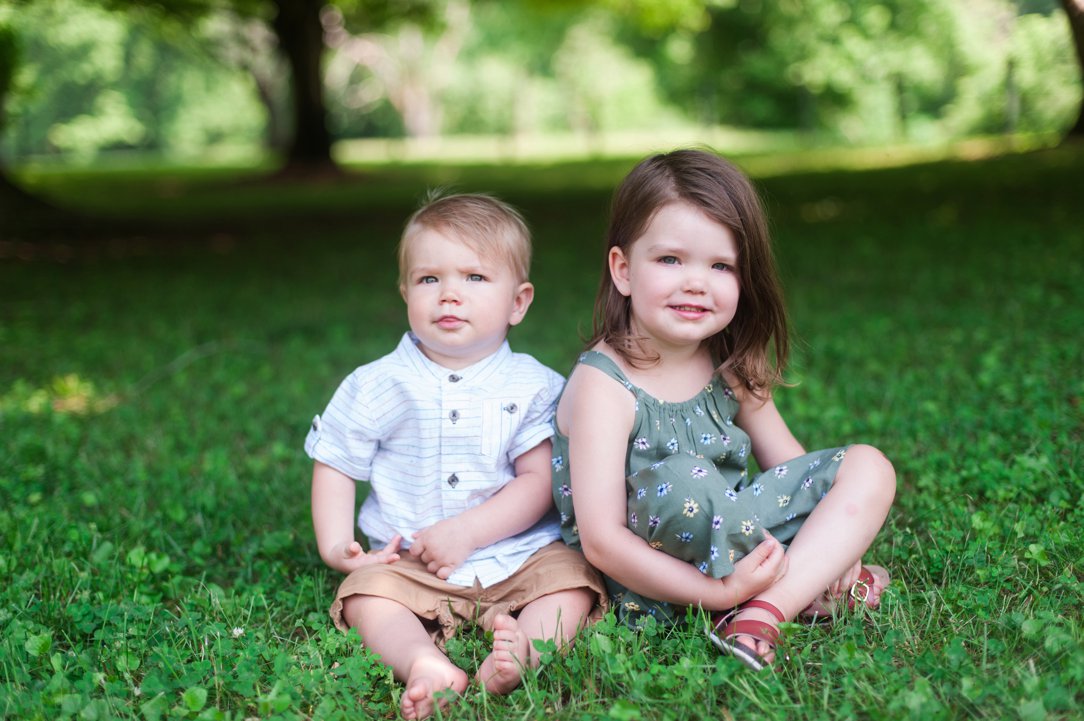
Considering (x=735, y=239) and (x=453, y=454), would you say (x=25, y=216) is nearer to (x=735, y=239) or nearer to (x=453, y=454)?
(x=453, y=454)

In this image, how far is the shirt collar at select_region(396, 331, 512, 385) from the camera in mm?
2842

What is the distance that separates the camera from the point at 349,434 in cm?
281

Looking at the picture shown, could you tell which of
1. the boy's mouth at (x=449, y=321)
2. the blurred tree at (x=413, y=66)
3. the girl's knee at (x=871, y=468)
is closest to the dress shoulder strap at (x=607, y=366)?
the boy's mouth at (x=449, y=321)

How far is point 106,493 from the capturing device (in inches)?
149

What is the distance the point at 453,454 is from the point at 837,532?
3.32ft

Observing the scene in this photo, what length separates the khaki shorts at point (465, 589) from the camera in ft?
8.64

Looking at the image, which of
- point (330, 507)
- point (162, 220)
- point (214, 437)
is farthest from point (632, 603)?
point (162, 220)

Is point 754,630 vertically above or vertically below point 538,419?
below

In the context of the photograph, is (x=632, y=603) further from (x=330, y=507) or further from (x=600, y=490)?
(x=330, y=507)

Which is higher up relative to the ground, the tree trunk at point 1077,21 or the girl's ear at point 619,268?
the tree trunk at point 1077,21

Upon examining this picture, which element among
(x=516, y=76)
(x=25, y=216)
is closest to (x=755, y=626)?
(x=25, y=216)

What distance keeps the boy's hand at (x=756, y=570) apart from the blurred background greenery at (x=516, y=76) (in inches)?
342

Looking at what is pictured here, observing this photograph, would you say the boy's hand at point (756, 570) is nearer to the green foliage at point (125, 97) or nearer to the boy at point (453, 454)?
the boy at point (453, 454)

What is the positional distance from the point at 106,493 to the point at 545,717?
7.37 feet
